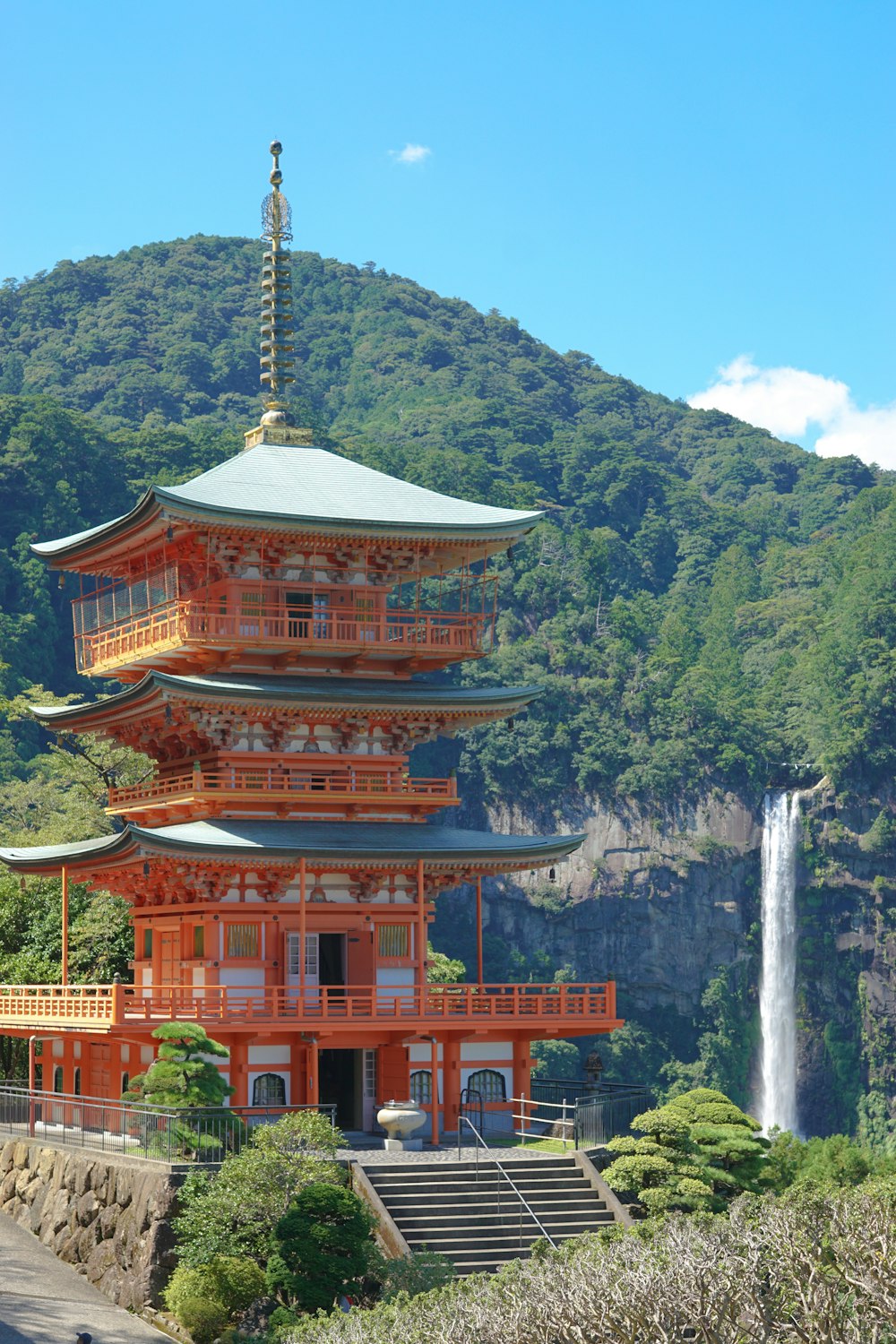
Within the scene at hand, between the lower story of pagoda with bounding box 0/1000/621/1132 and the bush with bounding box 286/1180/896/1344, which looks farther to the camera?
the lower story of pagoda with bounding box 0/1000/621/1132

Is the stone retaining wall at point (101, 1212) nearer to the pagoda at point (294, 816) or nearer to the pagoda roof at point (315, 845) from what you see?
the pagoda at point (294, 816)

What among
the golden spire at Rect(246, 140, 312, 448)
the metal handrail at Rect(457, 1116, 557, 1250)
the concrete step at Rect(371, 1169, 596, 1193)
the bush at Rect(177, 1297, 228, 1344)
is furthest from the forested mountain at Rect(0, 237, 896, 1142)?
the bush at Rect(177, 1297, 228, 1344)

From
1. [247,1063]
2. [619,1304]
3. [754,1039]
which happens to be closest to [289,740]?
[247,1063]

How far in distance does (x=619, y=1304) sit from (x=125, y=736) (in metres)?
23.4

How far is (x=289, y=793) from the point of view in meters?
38.5

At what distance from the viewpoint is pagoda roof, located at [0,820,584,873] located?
119ft

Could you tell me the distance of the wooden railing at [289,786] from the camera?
38500 mm

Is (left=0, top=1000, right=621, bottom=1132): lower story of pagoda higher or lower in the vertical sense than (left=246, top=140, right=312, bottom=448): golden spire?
lower

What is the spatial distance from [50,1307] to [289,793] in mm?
11911

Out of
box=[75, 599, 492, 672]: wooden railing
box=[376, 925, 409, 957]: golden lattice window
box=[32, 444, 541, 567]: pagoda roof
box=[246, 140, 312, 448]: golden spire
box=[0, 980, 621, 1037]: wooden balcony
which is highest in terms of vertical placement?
box=[246, 140, 312, 448]: golden spire

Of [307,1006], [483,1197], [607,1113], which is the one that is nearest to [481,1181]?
[483,1197]

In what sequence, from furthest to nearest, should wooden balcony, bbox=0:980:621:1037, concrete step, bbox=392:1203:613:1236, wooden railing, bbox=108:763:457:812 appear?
wooden railing, bbox=108:763:457:812
wooden balcony, bbox=0:980:621:1037
concrete step, bbox=392:1203:613:1236

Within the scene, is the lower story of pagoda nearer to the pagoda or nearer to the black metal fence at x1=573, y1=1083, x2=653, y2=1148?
the pagoda

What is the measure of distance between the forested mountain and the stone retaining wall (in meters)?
28.4
